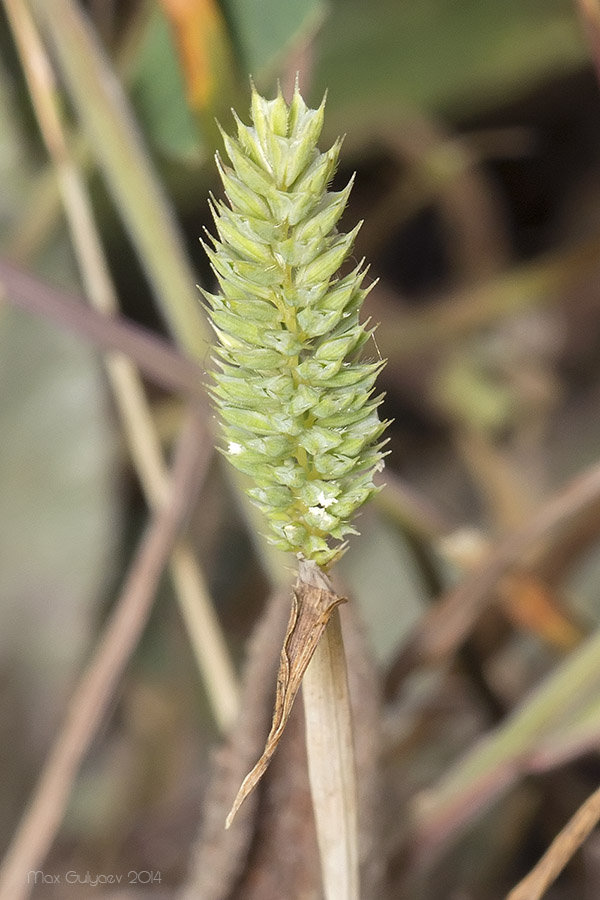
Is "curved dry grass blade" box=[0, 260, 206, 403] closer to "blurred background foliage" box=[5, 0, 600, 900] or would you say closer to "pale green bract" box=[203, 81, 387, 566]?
"blurred background foliage" box=[5, 0, 600, 900]

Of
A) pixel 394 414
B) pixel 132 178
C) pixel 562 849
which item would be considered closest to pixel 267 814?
pixel 562 849

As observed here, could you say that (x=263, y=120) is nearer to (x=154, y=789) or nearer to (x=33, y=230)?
(x=33, y=230)

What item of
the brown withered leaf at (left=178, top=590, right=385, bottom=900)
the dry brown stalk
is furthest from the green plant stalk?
the dry brown stalk

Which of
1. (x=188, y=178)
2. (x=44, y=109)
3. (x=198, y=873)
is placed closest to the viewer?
(x=198, y=873)

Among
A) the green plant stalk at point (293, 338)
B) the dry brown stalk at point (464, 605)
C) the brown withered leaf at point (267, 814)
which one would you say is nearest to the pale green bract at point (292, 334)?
the green plant stalk at point (293, 338)

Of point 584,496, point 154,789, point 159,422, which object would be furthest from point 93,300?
point 154,789

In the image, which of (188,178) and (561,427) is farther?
(561,427)

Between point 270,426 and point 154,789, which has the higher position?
point 270,426

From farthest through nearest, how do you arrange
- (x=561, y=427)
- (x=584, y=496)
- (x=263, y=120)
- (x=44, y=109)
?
(x=561, y=427) → (x=44, y=109) → (x=584, y=496) → (x=263, y=120)
